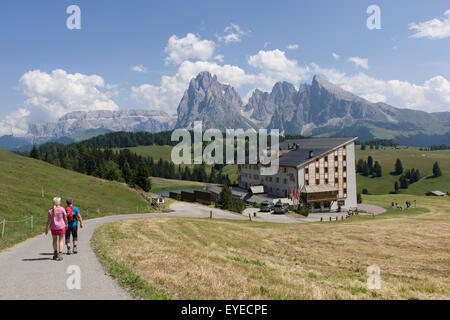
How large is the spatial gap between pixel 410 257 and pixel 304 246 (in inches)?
329

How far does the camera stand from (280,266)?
16500 millimetres

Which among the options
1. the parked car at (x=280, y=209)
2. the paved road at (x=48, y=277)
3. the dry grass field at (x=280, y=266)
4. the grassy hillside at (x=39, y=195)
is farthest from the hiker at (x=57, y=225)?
the parked car at (x=280, y=209)

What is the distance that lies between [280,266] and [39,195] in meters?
42.4

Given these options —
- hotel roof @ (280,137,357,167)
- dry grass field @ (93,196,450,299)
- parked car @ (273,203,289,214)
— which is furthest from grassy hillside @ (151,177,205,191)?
dry grass field @ (93,196,450,299)

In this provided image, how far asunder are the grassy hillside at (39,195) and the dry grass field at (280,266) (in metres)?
11.0

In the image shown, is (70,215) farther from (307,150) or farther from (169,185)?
(169,185)

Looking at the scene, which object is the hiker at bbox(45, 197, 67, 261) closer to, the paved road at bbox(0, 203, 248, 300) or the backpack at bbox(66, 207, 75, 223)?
the paved road at bbox(0, 203, 248, 300)

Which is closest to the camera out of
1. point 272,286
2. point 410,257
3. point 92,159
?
point 272,286

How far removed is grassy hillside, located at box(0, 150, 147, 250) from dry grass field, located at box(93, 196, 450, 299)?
1103 centimetres

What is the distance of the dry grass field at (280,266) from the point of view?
34.6 ft

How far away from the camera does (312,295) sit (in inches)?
405
